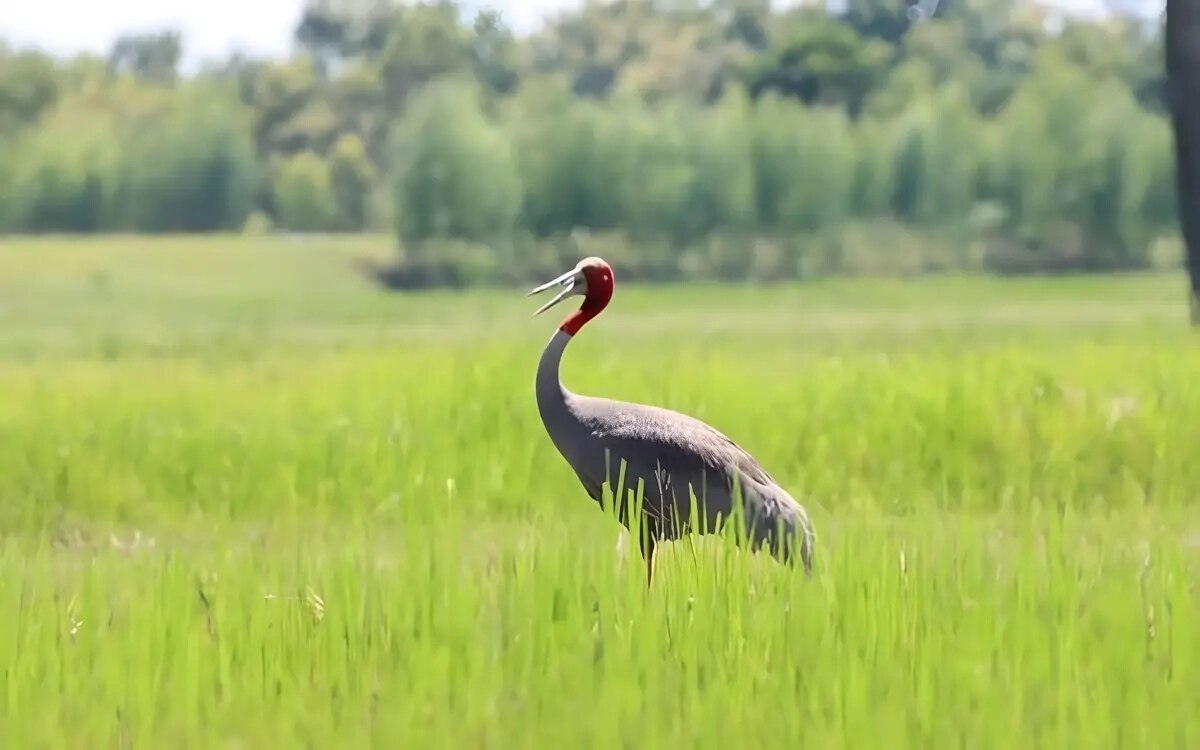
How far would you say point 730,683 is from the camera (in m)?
4.07

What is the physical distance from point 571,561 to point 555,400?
125cm

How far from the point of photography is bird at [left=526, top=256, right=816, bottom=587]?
5582mm

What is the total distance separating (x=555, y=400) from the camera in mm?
5871

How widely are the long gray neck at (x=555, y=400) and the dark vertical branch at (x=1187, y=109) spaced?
8664mm

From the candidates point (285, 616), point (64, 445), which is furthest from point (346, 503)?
point (285, 616)

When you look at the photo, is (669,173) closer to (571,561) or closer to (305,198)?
(305,198)

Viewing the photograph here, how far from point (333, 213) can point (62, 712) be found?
64199mm

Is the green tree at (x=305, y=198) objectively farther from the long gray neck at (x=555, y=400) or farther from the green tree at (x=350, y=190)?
the long gray neck at (x=555, y=400)

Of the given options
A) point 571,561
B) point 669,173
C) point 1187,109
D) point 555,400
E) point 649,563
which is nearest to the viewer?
point 571,561

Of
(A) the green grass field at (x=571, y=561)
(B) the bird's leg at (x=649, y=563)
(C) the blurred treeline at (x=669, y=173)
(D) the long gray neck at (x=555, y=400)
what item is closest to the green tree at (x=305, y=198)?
(C) the blurred treeline at (x=669, y=173)

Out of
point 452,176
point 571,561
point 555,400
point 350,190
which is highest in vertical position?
point 555,400

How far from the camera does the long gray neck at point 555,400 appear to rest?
5.87 metres

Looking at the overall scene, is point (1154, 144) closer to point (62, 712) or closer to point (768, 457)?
point (768, 457)

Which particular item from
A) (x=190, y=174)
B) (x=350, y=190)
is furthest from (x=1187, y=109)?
(x=350, y=190)
